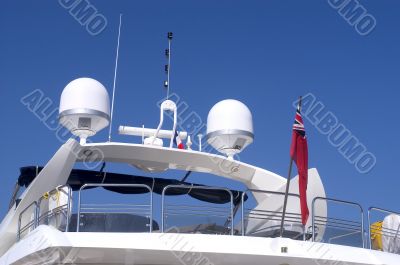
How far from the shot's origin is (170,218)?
332 inches

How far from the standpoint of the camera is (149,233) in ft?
26.3

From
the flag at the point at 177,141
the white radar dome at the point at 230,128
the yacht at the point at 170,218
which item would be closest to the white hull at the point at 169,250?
the yacht at the point at 170,218

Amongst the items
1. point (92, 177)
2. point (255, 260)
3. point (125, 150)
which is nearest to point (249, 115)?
point (125, 150)

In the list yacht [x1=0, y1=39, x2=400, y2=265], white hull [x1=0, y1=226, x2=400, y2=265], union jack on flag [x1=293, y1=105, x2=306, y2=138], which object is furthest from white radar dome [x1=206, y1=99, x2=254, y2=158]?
white hull [x1=0, y1=226, x2=400, y2=265]

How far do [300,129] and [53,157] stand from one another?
12.2ft

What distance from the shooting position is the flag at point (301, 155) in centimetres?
854

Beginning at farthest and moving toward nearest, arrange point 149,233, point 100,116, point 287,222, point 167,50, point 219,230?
point 167,50 < point 100,116 < point 287,222 < point 219,230 < point 149,233

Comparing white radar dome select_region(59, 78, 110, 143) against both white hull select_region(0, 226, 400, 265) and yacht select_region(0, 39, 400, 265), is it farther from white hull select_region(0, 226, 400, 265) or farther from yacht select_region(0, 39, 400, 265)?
white hull select_region(0, 226, 400, 265)

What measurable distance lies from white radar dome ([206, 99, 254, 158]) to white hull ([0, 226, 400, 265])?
132 inches

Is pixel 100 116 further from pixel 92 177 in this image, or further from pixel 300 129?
pixel 300 129

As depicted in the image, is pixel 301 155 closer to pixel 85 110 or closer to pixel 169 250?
pixel 169 250

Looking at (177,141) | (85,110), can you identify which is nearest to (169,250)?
(85,110)

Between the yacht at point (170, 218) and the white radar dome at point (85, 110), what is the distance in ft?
0.05

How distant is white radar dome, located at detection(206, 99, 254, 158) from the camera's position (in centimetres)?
1134
